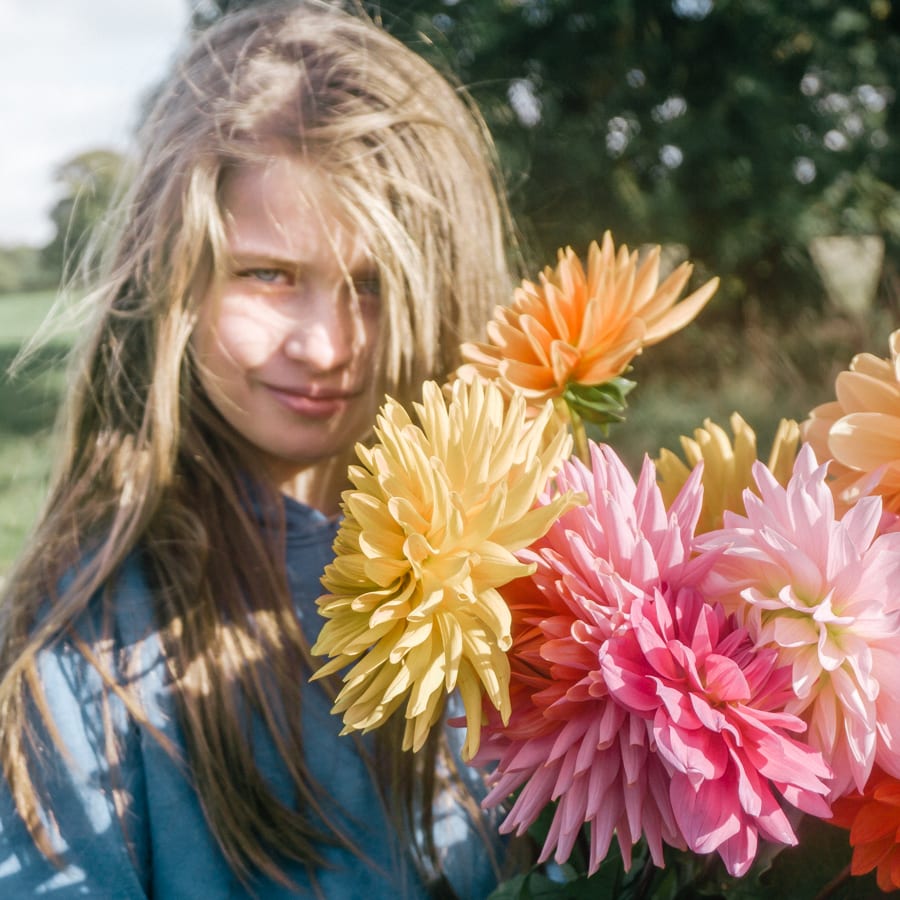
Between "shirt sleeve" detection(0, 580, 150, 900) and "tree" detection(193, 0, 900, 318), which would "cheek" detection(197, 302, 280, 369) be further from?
"tree" detection(193, 0, 900, 318)

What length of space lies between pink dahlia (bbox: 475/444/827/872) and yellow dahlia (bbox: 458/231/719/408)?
0.19 meters

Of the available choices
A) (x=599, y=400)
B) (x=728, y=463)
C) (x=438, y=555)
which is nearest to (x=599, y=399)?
(x=599, y=400)

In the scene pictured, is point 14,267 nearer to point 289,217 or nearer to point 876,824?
point 289,217

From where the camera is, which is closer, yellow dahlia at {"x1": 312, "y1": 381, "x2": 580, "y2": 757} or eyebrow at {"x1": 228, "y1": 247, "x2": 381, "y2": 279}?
yellow dahlia at {"x1": 312, "y1": 381, "x2": 580, "y2": 757}

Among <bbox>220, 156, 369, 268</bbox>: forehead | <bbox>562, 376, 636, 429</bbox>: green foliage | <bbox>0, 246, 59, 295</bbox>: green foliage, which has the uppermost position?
<bbox>0, 246, 59, 295</bbox>: green foliage

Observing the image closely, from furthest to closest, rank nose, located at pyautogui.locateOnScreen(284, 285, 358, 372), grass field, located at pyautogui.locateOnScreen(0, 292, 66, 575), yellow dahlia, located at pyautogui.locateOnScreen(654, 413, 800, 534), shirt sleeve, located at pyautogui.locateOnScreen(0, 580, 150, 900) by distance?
1. grass field, located at pyautogui.locateOnScreen(0, 292, 66, 575)
2. nose, located at pyautogui.locateOnScreen(284, 285, 358, 372)
3. shirt sleeve, located at pyautogui.locateOnScreen(0, 580, 150, 900)
4. yellow dahlia, located at pyautogui.locateOnScreen(654, 413, 800, 534)

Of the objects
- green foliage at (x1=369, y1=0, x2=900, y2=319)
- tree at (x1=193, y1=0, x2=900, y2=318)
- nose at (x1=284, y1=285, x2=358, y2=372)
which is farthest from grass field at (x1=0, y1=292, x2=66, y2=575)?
green foliage at (x1=369, y1=0, x2=900, y2=319)

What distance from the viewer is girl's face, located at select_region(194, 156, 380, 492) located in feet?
3.61

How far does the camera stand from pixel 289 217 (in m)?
1.11

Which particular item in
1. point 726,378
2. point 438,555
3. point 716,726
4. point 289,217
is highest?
point 289,217

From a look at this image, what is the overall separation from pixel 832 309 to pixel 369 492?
4813 mm

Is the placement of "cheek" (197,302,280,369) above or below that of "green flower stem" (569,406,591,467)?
above

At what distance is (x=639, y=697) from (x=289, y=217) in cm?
76

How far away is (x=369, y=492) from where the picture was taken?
1.83 feet
